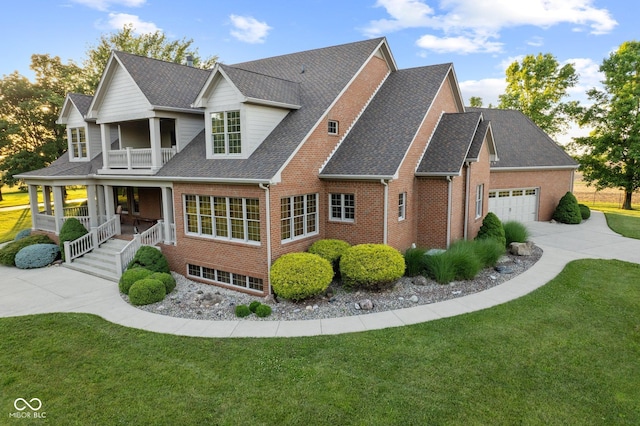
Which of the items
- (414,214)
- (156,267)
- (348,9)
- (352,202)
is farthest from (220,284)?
(348,9)

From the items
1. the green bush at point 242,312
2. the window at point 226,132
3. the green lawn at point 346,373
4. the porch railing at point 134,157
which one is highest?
the window at point 226,132

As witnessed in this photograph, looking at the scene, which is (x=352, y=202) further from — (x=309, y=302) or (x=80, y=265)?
(x=80, y=265)

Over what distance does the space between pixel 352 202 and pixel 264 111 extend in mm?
5005

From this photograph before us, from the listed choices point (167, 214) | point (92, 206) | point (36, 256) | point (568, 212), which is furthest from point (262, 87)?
point (568, 212)

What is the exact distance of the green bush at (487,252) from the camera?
1580cm

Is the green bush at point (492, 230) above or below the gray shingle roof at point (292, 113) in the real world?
below

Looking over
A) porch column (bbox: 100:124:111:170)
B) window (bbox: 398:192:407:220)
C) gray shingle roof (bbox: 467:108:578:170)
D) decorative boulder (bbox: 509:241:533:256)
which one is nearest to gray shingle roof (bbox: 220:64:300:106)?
window (bbox: 398:192:407:220)

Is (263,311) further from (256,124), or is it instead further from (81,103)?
(81,103)

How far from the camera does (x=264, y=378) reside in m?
8.23

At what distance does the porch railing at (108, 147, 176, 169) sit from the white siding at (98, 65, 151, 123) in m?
1.55

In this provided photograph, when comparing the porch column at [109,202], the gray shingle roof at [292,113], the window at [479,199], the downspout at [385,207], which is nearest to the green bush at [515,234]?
the window at [479,199]

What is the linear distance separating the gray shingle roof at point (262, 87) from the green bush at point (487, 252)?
31.5 ft

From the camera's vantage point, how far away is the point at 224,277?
15023mm

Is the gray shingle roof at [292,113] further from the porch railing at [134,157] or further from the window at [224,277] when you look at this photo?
the window at [224,277]
